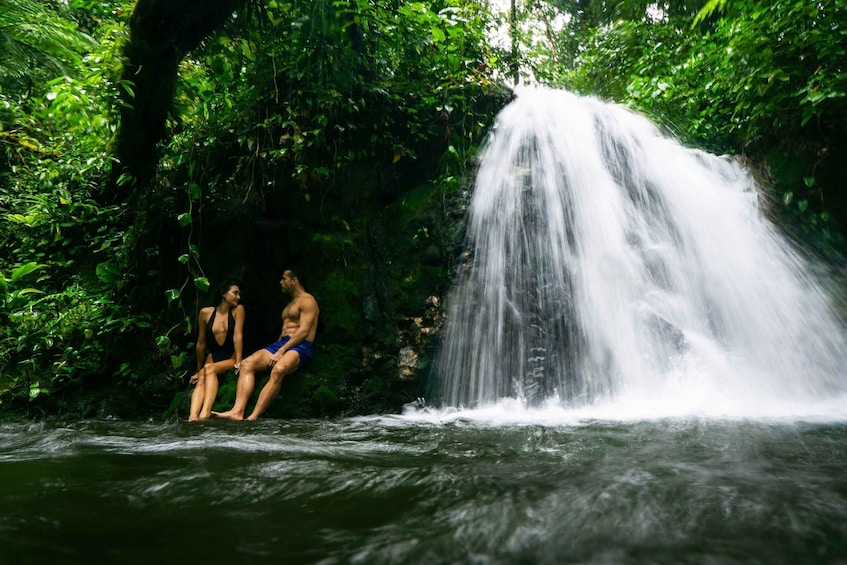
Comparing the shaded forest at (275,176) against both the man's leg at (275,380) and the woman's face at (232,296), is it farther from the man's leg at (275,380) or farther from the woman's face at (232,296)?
the woman's face at (232,296)

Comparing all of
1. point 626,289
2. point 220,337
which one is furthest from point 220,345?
point 626,289

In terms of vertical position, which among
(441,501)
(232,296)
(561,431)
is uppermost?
(232,296)

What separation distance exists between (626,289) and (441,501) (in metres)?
4.08

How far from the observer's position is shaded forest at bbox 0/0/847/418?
5.17 metres

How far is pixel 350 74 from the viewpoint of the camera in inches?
228

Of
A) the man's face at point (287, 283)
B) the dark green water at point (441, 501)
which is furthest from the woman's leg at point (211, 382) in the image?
the dark green water at point (441, 501)

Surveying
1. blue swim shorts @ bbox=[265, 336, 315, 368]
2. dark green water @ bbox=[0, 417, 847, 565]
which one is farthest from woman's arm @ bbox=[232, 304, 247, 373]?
dark green water @ bbox=[0, 417, 847, 565]

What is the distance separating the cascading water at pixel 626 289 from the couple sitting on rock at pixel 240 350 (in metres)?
1.61

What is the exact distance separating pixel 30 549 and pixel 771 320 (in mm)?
5762

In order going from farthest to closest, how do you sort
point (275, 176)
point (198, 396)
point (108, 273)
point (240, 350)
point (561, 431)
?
point (108, 273) < point (275, 176) < point (240, 350) < point (198, 396) < point (561, 431)

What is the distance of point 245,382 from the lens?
15.6ft

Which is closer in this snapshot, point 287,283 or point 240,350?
point 240,350

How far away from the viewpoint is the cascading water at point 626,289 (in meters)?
4.25

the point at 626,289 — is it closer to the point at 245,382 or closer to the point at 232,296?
the point at 245,382
